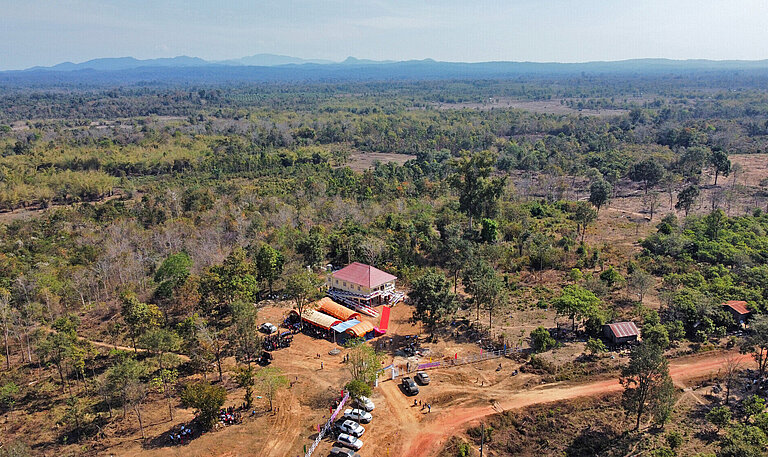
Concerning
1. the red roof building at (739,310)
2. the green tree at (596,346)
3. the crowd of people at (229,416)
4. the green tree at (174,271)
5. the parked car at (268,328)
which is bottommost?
the crowd of people at (229,416)

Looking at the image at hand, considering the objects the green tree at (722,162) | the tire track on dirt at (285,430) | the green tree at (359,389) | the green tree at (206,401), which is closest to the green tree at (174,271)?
the green tree at (206,401)

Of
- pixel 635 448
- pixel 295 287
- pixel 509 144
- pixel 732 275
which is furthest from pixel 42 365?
pixel 509 144

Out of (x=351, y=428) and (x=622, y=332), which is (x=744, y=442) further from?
(x=351, y=428)

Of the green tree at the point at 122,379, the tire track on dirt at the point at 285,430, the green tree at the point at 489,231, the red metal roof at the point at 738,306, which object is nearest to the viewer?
the tire track on dirt at the point at 285,430

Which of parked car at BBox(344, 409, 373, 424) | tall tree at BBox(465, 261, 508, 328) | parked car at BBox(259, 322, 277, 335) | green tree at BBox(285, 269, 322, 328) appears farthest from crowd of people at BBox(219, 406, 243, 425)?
tall tree at BBox(465, 261, 508, 328)

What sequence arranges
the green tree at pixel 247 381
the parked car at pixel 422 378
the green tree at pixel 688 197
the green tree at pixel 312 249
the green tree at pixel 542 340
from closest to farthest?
the green tree at pixel 247 381 < the parked car at pixel 422 378 < the green tree at pixel 542 340 < the green tree at pixel 312 249 < the green tree at pixel 688 197

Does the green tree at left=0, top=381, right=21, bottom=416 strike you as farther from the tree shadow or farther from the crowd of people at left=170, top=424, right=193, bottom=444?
the tree shadow

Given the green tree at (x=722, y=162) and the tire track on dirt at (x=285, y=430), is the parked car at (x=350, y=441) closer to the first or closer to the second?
the tire track on dirt at (x=285, y=430)

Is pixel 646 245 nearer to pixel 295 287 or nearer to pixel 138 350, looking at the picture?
pixel 295 287
